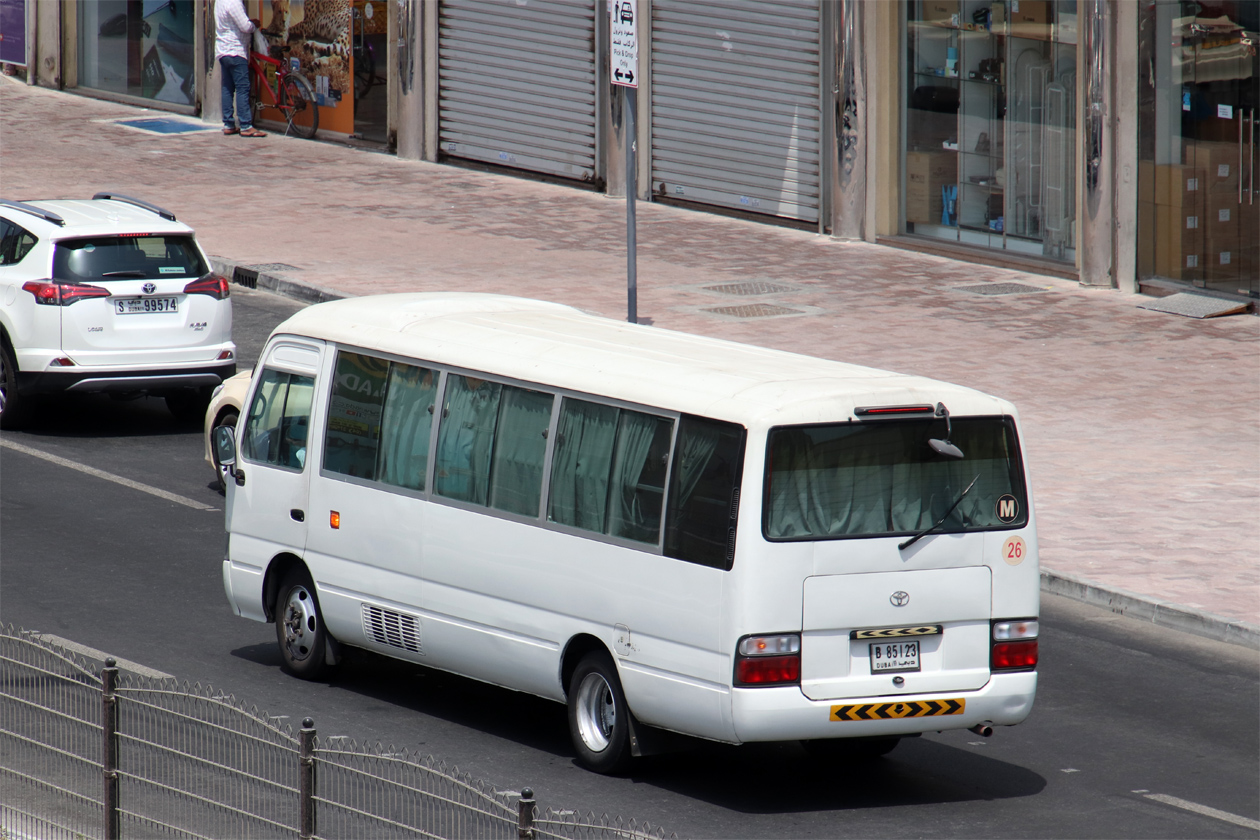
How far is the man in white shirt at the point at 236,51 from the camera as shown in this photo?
101 feet

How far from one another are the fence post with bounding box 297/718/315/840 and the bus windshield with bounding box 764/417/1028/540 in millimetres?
2703

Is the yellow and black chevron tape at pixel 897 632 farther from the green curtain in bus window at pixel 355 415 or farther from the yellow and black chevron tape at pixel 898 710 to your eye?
the green curtain in bus window at pixel 355 415

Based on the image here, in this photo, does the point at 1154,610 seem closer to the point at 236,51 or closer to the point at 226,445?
the point at 226,445

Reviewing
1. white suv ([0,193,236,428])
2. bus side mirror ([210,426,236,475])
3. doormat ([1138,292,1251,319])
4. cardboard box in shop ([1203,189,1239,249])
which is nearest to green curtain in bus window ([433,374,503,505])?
bus side mirror ([210,426,236,475])

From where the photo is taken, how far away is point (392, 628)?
10.0 metres

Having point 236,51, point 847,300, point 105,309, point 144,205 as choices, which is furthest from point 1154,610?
point 236,51

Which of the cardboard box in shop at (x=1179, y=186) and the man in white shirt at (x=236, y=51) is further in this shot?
the man in white shirt at (x=236, y=51)

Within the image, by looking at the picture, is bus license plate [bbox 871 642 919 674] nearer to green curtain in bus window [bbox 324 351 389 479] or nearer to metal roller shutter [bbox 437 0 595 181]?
green curtain in bus window [bbox 324 351 389 479]

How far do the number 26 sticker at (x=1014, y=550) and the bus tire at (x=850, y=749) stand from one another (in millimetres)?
1097

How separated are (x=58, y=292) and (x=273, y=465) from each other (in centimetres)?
579

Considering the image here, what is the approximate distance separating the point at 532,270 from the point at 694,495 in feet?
44.6

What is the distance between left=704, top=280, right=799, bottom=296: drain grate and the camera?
69.5 ft

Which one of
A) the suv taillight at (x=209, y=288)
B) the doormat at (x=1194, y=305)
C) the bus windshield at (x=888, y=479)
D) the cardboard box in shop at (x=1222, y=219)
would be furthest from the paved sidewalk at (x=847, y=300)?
the suv taillight at (x=209, y=288)

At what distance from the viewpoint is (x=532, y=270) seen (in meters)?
22.0
